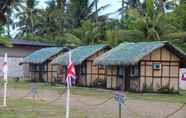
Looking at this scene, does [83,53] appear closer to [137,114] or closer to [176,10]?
[176,10]

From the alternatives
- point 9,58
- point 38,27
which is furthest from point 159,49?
point 38,27

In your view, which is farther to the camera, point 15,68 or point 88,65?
point 15,68

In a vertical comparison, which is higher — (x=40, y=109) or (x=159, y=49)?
(x=159, y=49)

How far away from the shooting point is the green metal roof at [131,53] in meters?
33.6

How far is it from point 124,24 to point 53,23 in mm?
16050

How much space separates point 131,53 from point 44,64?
15.5 metres

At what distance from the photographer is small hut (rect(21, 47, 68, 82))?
47.3 meters

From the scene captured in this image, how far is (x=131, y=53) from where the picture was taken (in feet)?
114

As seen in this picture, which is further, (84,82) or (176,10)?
(176,10)

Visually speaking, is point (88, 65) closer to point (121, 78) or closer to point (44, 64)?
point (121, 78)

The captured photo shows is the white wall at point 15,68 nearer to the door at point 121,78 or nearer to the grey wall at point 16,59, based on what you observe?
the grey wall at point 16,59

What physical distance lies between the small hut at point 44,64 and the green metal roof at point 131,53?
9.89m

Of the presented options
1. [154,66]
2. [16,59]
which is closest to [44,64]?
[16,59]

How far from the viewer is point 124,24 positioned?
5338 cm
